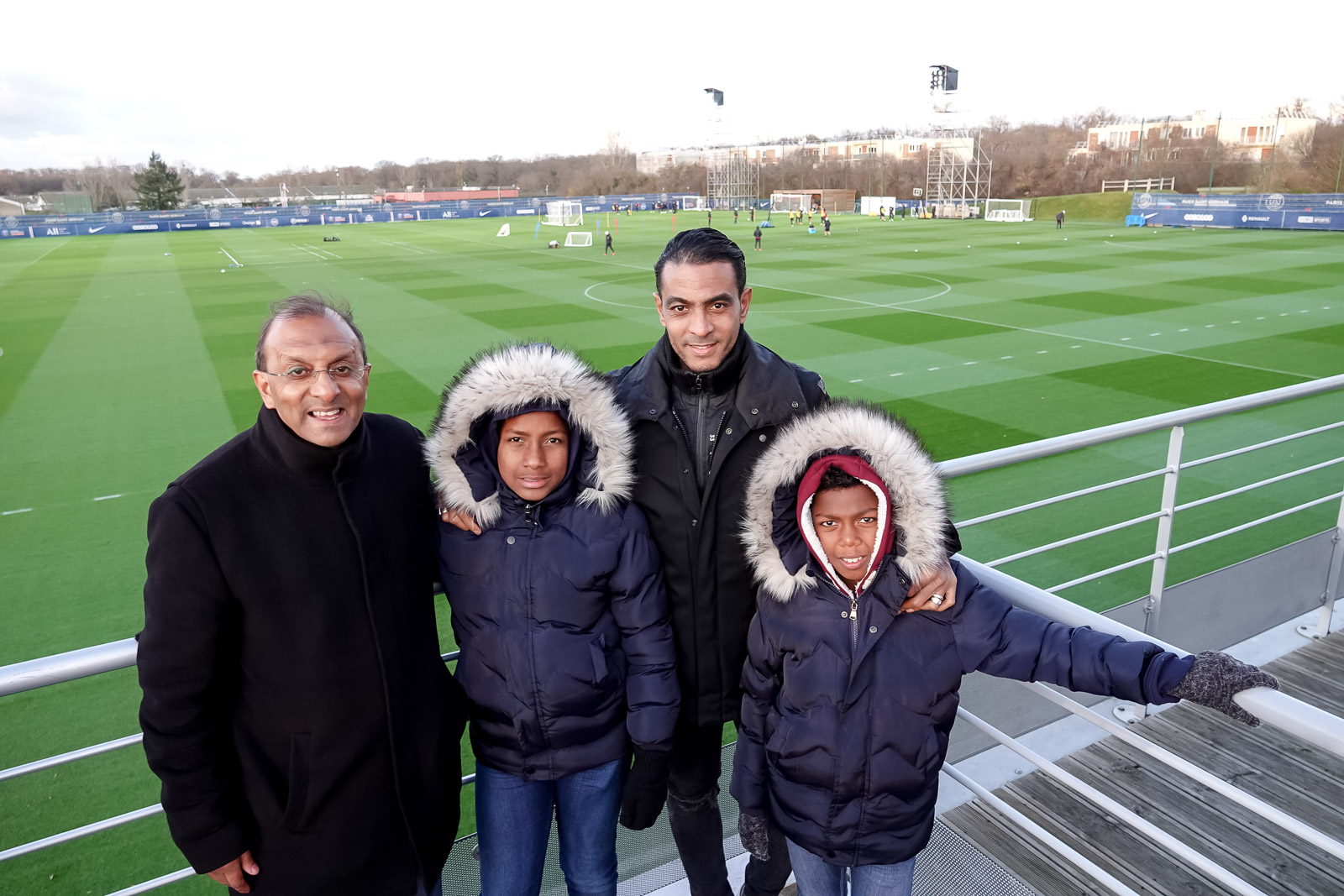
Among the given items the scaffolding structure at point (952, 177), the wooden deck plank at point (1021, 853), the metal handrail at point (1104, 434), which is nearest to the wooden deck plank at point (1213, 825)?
the wooden deck plank at point (1021, 853)

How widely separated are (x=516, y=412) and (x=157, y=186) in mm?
106233

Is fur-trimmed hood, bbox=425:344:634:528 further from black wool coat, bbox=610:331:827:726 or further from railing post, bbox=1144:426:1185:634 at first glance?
railing post, bbox=1144:426:1185:634

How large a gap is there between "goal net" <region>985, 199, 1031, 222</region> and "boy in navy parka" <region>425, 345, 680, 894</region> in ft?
181

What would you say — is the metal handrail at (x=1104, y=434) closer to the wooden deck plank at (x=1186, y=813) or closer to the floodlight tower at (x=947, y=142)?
the wooden deck plank at (x=1186, y=813)

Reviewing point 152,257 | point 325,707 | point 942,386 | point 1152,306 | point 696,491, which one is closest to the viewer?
point 325,707

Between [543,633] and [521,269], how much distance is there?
28.2m

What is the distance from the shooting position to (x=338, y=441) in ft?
7.25

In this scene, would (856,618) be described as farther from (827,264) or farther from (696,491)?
(827,264)

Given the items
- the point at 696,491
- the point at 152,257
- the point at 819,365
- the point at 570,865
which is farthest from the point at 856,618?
the point at 152,257

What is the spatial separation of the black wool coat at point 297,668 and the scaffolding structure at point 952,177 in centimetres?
6052

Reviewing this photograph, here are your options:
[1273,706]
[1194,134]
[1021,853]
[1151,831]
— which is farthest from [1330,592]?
[1194,134]

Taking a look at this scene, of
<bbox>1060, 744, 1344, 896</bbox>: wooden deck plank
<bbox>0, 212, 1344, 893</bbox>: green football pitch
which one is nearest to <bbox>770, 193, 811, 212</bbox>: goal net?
<bbox>0, 212, 1344, 893</bbox>: green football pitch

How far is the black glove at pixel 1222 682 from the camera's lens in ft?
5.77

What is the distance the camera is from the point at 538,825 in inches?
102
